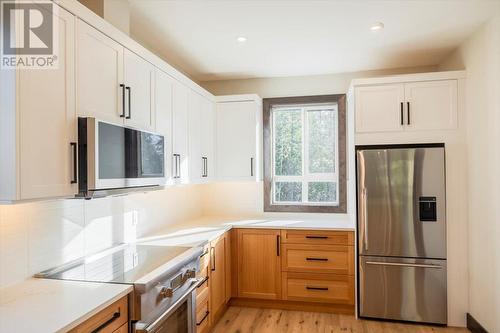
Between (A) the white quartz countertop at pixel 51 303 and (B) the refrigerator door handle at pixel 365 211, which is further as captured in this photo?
(B) the refrigerator door handle at pixel 365 211

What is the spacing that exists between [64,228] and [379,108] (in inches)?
109

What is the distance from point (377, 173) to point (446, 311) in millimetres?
1387

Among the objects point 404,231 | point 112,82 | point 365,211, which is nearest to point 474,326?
point 404,231

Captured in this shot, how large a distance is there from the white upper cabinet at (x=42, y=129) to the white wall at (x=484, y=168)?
2.83 meters

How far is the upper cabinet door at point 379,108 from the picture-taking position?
10.1 feet

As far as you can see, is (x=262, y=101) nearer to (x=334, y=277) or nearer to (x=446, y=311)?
(x=334, y=277)

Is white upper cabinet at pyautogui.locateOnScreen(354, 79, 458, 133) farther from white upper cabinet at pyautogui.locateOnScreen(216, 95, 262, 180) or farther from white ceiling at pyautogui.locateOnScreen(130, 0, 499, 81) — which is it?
white upper cabinet at pyautogui.locateOnScreen(216, 95, 262, 180)

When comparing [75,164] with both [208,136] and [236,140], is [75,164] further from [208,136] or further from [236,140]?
[236,140]

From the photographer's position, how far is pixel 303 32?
270 centimetres

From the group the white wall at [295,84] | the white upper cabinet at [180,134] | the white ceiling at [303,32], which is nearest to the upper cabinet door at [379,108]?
the white ceiling at [303,32]

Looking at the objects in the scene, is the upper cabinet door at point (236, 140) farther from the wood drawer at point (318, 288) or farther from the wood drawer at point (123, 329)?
the wood drawer at point (123, 329)

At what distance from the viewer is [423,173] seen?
9.64 ft

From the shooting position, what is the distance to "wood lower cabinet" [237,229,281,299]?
3338mm

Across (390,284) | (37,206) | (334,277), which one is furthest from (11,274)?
(390,284)
